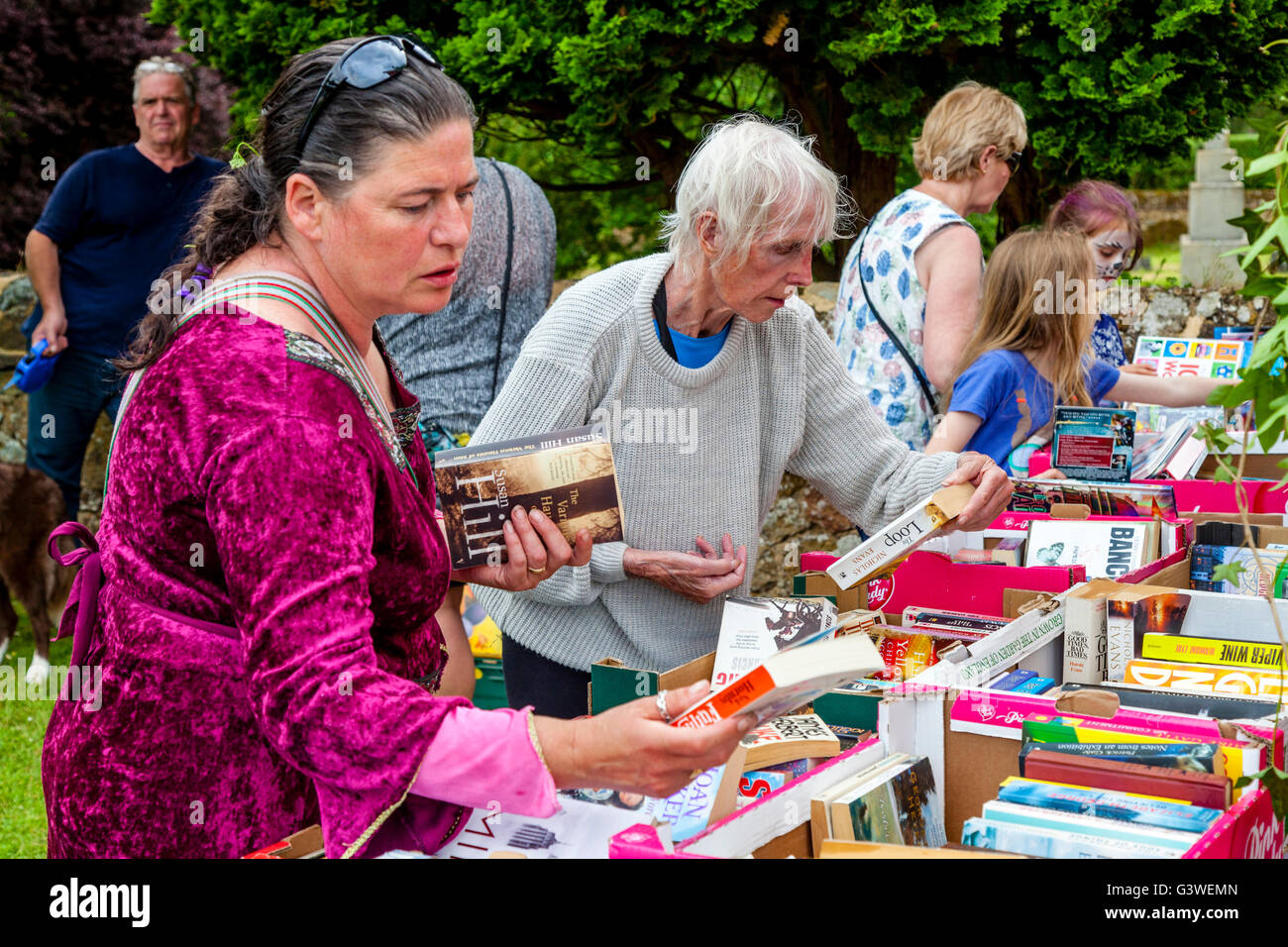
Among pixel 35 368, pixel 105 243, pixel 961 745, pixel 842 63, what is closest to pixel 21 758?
pixel 35 368

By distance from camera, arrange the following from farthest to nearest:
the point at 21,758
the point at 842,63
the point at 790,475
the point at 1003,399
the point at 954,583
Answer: the point at 842,63 < the point at 790,475 < the point at 21,758 < the point at 1003,399 < the point at 954,583

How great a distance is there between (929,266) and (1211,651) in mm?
1841

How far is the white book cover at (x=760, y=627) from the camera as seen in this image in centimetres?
217

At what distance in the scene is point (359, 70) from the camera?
139 cm

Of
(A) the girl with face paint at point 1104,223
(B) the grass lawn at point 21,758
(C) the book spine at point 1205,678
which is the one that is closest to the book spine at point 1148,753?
(C) the book spine at point 1205,678

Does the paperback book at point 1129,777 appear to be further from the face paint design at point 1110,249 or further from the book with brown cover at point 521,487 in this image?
the face paint design at point 1110,249

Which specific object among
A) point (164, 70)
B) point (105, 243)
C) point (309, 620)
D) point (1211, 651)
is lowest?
point (1211, 651)

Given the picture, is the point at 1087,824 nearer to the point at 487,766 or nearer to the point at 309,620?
the point at 487,766

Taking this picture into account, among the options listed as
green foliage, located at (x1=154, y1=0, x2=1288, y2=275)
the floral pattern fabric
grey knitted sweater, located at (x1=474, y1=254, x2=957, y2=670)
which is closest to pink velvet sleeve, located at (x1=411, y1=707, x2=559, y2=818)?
grey knitted sweater, located at (x1=474, y1=254, x2=957, y2=670)

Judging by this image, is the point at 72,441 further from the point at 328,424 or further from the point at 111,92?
the point at 328,424

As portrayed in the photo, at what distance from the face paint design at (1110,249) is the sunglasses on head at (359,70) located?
11.6 feet

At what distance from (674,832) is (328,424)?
0.73m
